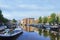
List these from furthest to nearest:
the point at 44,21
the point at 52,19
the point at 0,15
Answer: the point at 44,21 < the point at 52,19 < the point at 0,15

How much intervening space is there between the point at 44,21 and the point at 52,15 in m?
23.9

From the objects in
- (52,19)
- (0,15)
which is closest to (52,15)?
(52,19)

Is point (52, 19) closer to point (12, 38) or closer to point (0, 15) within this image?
point (0, 15)

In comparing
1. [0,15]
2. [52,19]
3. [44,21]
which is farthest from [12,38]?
[44,21]

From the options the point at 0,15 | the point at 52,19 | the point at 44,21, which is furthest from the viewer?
the point at 44,21

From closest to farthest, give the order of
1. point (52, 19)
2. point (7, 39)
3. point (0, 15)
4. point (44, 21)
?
1. point (7, 39)
2. point (0, 15)
3. point (52, 19)
4. point (44, 21)

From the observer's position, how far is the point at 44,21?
113188 mm

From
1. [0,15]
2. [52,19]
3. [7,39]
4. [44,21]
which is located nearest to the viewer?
[7,39]

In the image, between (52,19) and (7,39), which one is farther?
(52,19)

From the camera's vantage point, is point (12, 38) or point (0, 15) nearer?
point (12, 38)

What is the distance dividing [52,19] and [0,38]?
2521 inches

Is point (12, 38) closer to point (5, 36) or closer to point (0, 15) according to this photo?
point (5, 36)

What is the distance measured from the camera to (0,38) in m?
24.6

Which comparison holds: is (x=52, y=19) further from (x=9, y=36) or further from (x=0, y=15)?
(x=9, y=36)
